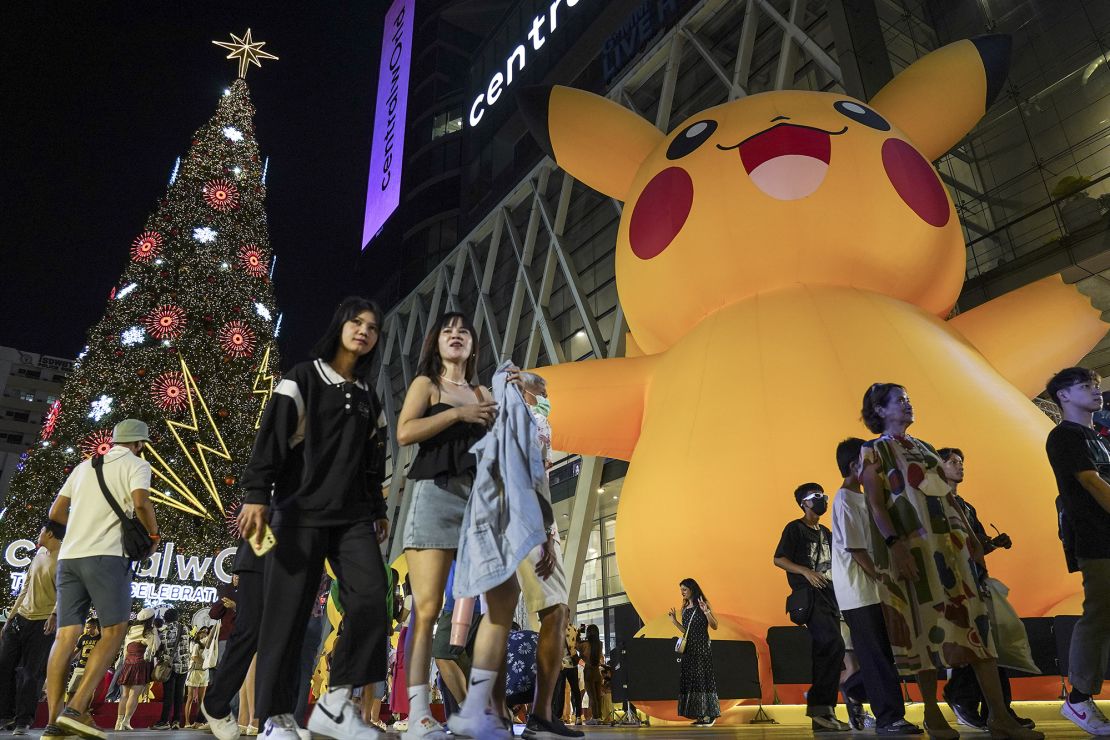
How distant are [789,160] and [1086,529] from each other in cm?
353

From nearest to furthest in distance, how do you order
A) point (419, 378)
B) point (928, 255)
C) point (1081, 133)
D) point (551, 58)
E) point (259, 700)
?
1. point (259, 700)
2. point (419, 378)
3. point (928, 255)
4. point (1081, 133)
5. point (551, 58)

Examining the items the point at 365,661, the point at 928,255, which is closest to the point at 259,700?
the point at 365,661

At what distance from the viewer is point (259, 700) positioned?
229 cm

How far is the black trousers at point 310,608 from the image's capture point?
231 cm

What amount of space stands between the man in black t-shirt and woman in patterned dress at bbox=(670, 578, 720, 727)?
6.38 ft

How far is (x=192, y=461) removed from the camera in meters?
13.6

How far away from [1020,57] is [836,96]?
7342 millimetres

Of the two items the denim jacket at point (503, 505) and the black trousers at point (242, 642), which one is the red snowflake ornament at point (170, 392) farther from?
the denim jacket at point (503, 505)

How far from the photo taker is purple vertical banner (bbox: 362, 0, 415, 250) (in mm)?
25672

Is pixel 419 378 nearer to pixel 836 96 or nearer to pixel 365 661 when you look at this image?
pixel 365 661

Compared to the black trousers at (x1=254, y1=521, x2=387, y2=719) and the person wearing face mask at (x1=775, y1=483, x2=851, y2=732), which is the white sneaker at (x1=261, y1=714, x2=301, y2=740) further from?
the person wearing face mask at (x1=775, y1=483, x2=851, y2=732)

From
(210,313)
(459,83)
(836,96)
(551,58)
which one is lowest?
(836,96)

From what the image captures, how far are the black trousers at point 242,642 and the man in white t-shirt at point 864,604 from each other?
245cm

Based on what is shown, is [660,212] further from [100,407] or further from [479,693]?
[100,407]
